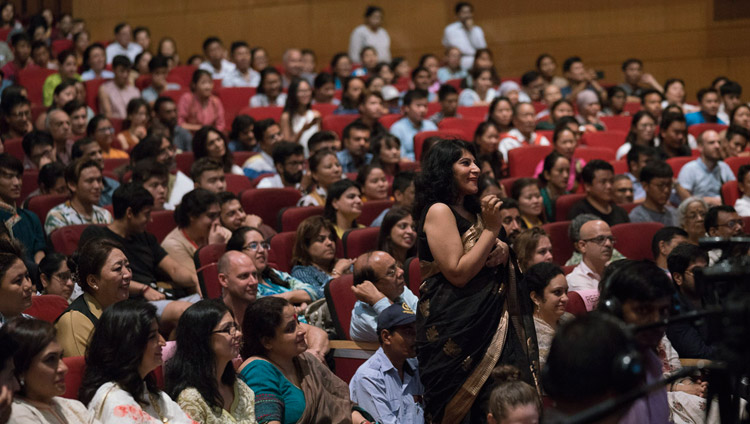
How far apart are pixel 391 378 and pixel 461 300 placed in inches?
21.3

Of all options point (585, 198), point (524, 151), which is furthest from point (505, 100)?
point (585, 198)

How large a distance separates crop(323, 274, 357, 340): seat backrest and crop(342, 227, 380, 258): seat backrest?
54cm

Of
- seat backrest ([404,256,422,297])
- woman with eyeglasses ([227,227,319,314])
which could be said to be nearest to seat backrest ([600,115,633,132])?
seat backrest ([404,256,422,297])

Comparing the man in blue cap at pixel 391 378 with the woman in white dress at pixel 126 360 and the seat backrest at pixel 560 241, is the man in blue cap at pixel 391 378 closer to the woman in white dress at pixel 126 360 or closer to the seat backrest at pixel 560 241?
the woman in white dress at pixel 126 360

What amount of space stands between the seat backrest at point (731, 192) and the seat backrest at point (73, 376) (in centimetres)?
302

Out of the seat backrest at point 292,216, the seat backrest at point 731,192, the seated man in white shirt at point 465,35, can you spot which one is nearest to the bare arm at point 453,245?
the seat backrest at point 292,216

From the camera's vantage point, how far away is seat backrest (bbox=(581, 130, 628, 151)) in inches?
213

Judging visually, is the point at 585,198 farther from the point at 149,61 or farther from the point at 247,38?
the point at 247,38

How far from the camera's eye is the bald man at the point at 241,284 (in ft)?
8.62

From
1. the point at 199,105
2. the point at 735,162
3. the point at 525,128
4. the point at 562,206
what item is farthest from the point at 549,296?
the point at 199,105

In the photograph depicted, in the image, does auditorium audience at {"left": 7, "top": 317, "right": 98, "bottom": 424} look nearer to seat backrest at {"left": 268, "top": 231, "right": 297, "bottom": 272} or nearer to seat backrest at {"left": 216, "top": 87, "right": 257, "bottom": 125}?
seat backrest at {"left": 268, "top": 231, "right": 297, "bottom": 272}

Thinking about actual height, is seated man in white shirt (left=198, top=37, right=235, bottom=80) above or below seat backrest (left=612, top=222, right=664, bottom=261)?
above

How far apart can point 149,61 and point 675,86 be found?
3.52 metres

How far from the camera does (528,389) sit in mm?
1895
